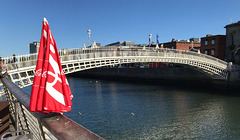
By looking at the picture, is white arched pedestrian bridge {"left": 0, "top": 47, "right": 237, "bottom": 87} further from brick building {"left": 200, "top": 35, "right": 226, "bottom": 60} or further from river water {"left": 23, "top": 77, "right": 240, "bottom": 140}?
brick building {"left": 200, "top": 35, "right": 226, "bottom": 60}

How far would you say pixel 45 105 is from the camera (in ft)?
6.38

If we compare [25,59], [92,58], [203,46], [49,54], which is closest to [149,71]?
[203,46]

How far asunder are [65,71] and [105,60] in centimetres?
428

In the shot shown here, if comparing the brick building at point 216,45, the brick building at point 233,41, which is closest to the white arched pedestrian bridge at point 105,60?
the brick building at point 233,41

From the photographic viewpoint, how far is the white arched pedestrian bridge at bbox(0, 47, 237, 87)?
14227 millimetres

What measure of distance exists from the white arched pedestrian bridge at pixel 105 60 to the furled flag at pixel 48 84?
41.0 feet

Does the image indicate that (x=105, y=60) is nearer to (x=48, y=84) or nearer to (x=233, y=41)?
(x=48, y=84)

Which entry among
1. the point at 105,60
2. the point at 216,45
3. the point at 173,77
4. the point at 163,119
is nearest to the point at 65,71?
the point at 105,60

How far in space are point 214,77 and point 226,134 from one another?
19693mm

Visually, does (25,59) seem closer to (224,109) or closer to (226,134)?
(226,134)

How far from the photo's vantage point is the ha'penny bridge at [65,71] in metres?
1.66

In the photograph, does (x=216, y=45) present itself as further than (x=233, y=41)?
Yes

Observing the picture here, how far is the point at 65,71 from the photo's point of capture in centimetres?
1864

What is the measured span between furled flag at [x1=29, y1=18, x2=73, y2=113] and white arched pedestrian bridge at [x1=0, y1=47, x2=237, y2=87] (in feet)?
41.0
